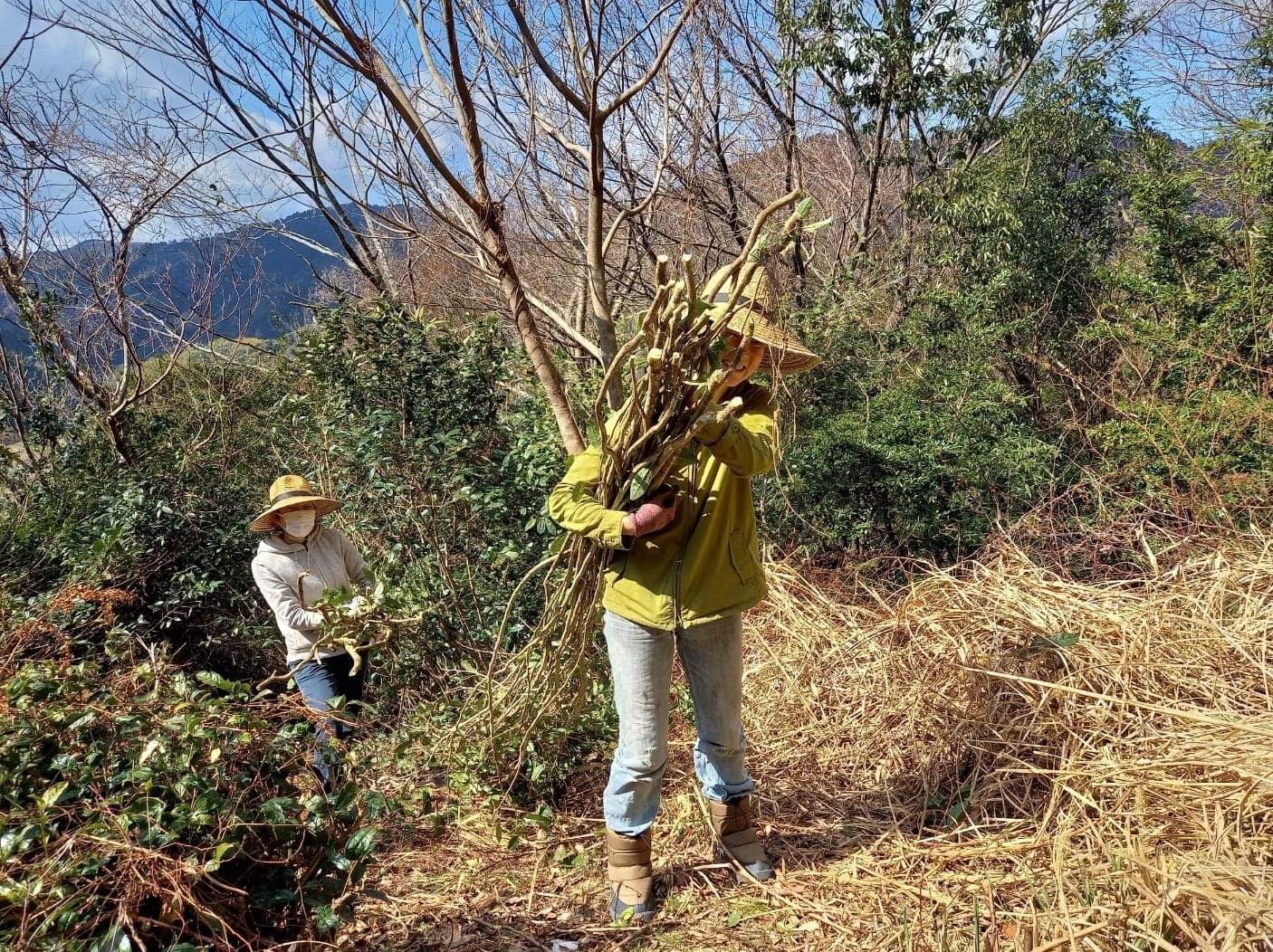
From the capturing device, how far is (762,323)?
2.33 meters

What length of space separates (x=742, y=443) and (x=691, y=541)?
360 millimetres

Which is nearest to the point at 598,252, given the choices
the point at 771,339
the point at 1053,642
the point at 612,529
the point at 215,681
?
the point at 771,339

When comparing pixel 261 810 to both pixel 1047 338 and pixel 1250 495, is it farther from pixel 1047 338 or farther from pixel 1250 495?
pixel 1047 338

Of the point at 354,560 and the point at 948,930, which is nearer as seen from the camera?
the point at 948,930

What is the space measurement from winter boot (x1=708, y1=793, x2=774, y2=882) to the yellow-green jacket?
2.31 feet

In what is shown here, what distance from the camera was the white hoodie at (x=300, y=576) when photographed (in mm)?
3471

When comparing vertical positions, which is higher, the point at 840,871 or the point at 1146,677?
the point at 1146,677

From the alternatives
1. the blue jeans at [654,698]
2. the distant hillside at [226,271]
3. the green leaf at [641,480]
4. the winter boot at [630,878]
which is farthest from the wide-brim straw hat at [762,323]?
the distant hillside at [226,271]

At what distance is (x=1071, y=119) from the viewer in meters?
6.90

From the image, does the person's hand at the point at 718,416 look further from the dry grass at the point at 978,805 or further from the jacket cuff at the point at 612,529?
the dry grass at the point at 978,805

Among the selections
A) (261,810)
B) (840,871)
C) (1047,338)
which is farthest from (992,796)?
(1047,338)

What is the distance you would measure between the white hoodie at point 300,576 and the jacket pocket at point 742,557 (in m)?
1.91

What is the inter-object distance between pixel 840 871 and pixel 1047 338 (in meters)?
5.52

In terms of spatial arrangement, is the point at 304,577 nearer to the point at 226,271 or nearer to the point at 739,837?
the point at 739,837
